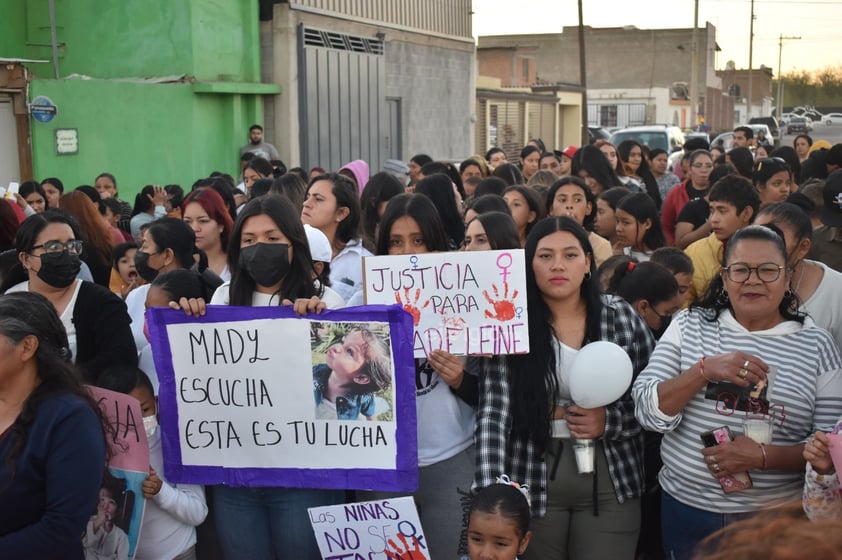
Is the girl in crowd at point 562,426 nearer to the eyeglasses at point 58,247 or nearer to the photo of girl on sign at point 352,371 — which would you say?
the photo of girl on sign at point 352,371

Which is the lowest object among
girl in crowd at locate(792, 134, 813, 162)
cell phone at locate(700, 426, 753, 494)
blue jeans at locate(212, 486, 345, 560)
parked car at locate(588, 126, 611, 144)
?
blue jeans at locate(212, 486, 345, 560)

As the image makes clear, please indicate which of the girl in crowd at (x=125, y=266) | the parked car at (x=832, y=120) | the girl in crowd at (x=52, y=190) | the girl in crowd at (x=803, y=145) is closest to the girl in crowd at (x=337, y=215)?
the girl in crowd at (x=125, y=266)

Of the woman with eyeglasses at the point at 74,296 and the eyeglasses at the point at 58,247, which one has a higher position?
the eyeglasses at the point at 58,247

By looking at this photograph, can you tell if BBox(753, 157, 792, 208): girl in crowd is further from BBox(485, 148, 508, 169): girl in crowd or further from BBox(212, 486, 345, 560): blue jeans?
BBox(485, 148, 508, 169): girl in crowd

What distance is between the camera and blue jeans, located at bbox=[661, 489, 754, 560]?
362 cm

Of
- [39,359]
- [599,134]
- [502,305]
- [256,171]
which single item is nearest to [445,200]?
[502,305]

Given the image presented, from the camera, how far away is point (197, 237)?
18.8 ft

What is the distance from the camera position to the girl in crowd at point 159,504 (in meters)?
3.95

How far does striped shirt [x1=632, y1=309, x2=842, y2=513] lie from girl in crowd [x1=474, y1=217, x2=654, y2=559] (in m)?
0.20

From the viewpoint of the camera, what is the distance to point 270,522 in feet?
13.1

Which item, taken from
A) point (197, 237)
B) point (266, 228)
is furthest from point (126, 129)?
point (266, 228)

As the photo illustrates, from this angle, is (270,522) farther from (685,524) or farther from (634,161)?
(634,161)

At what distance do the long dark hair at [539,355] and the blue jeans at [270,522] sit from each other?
0.86 m

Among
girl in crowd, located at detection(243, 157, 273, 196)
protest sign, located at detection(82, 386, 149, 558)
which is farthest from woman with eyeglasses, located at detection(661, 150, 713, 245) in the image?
protest sign, located at detection(82, 386, 149, 558)
